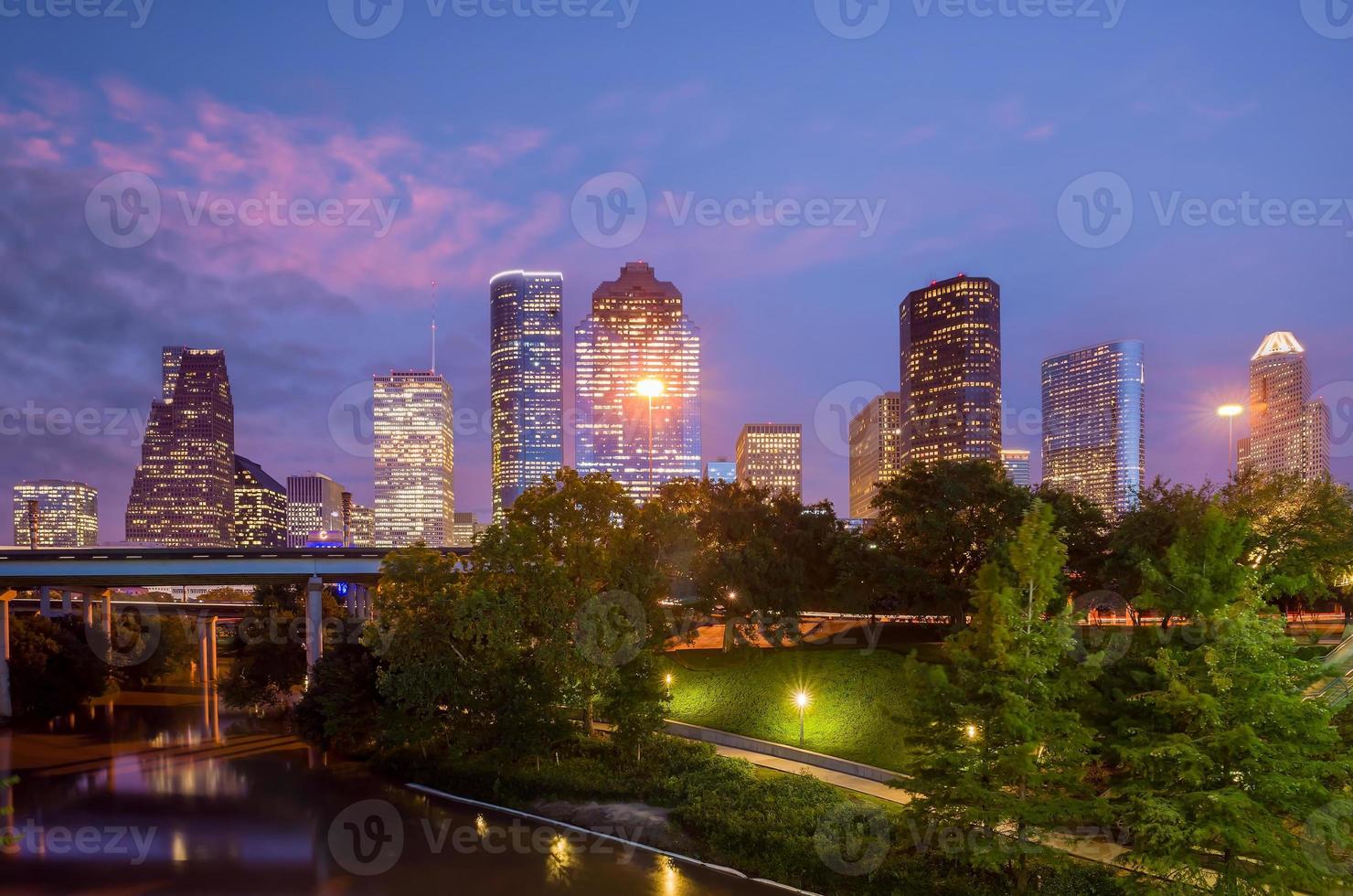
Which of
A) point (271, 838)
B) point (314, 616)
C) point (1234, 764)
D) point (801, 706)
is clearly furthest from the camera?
point (314, 616)

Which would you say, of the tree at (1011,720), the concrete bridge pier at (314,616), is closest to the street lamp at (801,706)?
the tree at (1011,720)

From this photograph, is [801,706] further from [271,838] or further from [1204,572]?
[271,838]

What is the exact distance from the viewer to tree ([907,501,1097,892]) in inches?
645

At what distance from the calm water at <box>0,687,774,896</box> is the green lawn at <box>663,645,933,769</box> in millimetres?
9131

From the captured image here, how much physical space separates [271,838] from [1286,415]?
17712cm

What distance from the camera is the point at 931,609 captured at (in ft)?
115

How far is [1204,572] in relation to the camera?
1619 centimetres

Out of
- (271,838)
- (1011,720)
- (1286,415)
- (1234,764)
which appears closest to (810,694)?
(1011,720)

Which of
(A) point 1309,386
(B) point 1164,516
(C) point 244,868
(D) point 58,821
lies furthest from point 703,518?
(A) point 1309,386

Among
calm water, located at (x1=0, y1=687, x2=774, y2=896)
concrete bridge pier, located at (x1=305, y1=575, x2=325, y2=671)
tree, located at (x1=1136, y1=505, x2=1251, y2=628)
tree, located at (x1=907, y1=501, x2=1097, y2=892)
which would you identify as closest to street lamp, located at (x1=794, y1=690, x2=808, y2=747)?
calm water, located at (x1=0, y1=687, x2=774, y2=896)

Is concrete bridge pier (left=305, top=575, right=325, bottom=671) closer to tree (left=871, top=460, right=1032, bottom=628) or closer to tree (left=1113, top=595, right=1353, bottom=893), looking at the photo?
tree (left=871, top=460, right=1032, bottom=628)

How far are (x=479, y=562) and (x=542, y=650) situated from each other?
4.45 metres

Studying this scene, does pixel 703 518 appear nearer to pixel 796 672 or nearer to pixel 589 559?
pixel 796 672

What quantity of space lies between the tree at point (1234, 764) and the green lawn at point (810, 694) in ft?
37.9
